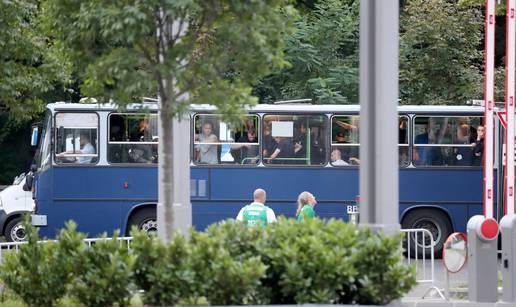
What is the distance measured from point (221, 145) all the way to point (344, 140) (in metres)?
2.60

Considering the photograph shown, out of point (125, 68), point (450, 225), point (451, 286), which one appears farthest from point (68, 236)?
point (450, 225)

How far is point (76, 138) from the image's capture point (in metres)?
23.0

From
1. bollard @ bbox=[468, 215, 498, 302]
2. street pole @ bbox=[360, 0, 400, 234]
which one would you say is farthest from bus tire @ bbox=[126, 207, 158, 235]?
street pole @ bbox=[360, 0, 400, 234]

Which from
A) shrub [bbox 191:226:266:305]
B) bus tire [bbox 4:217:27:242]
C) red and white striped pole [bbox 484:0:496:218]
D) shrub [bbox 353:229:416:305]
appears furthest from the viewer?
bus tire [bbox 4:217:27:242]

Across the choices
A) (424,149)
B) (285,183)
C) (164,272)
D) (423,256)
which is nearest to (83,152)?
(285,183)

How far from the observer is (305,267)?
9766mm

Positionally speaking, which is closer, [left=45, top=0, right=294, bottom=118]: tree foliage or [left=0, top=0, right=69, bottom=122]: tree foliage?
[left=45, top=0, right=294, bottom=118]: tree foliage

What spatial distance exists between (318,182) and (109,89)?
12.3 m

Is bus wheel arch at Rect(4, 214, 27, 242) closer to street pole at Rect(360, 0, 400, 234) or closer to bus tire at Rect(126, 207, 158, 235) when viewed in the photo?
bus tire at Rect(126, 207, 158, 235)

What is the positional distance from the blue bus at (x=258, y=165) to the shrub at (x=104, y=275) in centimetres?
1269

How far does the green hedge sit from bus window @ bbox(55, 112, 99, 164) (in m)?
12.6

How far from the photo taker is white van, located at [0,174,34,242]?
81.9 feet

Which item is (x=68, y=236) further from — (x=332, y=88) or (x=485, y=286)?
(x=332, y=88)

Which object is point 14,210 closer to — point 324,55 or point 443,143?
point 324,55
